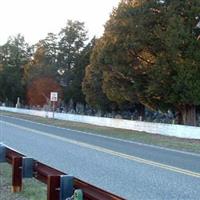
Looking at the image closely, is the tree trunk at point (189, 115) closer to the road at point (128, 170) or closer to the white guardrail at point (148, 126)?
the white guardrail at point (148, 126)

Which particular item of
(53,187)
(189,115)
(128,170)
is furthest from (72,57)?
(53,187)

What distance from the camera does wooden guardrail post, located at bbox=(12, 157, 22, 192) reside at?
10.4 meters

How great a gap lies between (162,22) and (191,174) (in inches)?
1094

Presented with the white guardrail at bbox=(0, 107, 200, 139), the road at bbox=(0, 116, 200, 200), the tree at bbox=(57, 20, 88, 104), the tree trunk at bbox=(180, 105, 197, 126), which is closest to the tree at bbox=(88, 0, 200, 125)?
the tree trunk at bbox=(180, 105, 197, 126)

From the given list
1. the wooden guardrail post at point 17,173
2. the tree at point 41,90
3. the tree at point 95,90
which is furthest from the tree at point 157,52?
the tree at point 41,90

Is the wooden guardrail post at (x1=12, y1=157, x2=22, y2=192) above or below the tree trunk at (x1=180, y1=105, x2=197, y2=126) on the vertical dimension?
below

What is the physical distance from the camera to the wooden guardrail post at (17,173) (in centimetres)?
1035

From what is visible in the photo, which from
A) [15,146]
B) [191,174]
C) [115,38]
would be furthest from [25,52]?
[191,174]

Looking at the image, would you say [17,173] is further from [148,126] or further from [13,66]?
[13,66]

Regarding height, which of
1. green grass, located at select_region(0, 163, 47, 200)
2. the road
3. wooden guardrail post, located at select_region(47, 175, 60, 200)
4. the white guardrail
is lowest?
green grass, located at select_region(0, 163, 47, 200)

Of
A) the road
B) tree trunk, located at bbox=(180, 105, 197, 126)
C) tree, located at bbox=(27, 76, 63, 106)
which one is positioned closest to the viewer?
the road

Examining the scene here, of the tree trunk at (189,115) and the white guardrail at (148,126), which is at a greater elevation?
the tree trunk at (189,115)

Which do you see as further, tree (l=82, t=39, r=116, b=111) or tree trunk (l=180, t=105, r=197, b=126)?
tree (l=82, t=39, r=116, b=111)

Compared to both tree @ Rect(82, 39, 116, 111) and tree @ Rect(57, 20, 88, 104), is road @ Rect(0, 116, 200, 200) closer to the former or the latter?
tree @ Rect(82, 39, 116, 111)
